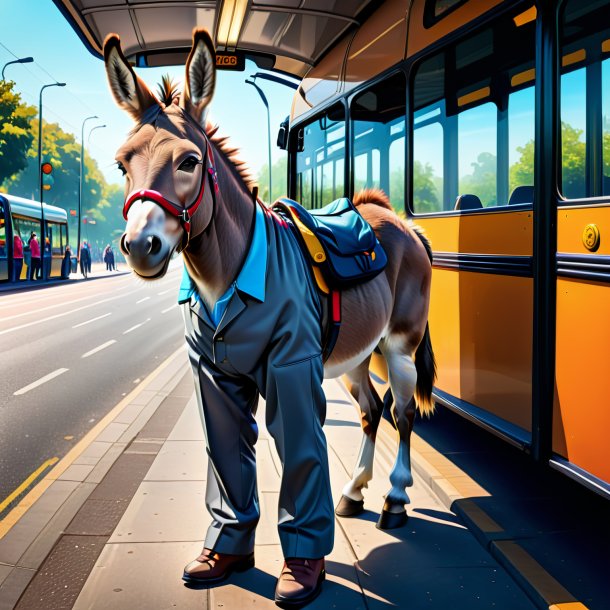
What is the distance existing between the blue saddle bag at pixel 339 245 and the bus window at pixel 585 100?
1043 millimetres

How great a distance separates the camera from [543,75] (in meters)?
3.72

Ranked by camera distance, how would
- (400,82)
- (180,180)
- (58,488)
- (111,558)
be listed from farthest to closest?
(400,82) → (58,488) → (111,558) → (180,180)

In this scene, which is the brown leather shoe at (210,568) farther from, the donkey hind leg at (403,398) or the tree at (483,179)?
the tree at (483,179)

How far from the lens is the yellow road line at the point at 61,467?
4.41m

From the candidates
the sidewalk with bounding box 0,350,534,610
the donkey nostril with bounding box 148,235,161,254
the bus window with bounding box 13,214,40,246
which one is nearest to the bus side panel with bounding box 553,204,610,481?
the sidewalk with bounding box 0,350,534,610

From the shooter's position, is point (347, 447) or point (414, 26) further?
point (347, 447)

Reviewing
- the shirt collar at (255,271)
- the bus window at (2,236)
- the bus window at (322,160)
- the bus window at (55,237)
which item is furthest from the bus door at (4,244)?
the shirt collar at (255,271)

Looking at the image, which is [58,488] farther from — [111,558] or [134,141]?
[134,141]

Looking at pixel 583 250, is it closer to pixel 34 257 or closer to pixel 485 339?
pixel 485 339

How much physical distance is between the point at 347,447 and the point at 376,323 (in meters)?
2.01

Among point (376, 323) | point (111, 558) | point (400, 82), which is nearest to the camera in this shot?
point (111, 558)

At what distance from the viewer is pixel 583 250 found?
11.2 feet

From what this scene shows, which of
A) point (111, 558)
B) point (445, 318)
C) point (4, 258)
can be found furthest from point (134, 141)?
point (4, 258)

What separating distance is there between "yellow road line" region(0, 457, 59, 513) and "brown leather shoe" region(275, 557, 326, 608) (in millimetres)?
2310
